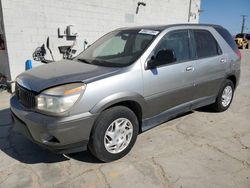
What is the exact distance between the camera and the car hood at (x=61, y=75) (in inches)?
118

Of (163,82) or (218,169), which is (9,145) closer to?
(163,82)

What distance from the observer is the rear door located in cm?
430

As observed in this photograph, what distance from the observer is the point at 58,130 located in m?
2.78

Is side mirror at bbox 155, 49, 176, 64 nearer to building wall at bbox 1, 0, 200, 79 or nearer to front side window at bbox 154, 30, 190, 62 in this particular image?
front side window at bbox 154, 30, 190, 62

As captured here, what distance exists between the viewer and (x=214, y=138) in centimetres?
406

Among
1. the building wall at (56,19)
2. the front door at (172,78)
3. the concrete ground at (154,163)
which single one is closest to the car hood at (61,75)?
the front door at (172,78)

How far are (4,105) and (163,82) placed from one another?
3843 millimetres

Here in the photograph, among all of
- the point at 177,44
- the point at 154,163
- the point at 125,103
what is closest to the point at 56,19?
the point at 177,44

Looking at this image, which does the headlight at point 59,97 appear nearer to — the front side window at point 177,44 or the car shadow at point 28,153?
the car shadow at point 28,153

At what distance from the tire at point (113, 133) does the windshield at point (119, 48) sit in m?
0.68

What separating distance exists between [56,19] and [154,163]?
5.67 meters

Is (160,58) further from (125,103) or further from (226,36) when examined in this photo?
(226,36)

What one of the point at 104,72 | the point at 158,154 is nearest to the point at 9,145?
the point at 104,72

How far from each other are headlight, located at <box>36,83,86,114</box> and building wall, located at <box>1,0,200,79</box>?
440 centimetres
